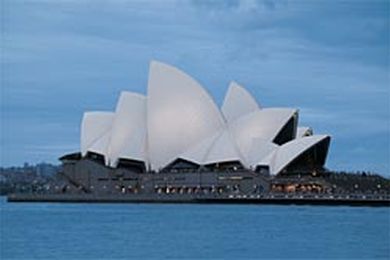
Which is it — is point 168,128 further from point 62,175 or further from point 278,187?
point 62,175

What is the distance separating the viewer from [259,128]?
46938mm

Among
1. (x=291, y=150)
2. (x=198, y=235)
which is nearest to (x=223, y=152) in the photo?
(x=291, y=150)

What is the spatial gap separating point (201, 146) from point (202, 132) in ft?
3.65

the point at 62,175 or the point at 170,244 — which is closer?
the point at 170,244

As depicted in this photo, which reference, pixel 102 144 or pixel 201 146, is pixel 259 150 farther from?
pixel 102 144

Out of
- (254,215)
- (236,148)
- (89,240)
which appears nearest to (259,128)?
(236,148)

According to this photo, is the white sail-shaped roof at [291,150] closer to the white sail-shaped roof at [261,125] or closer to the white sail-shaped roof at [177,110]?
the white sail-shaped roof at [261,125]

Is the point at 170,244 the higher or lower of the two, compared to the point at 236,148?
lower

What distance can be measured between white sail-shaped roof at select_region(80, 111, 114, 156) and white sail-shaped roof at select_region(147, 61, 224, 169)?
4.56 metres

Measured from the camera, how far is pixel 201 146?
48.0 m

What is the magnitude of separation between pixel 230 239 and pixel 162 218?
10.2 meters

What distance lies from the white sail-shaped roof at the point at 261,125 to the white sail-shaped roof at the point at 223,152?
1.47 ft

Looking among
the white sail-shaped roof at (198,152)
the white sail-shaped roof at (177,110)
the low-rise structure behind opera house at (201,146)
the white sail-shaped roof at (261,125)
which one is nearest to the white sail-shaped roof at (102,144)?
the low-rise structure behind opera house at (201,146)

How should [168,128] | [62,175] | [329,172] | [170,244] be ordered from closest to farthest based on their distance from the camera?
1. [170,244]
2. [168,128]
3. [329,172]
4. [62,175]
